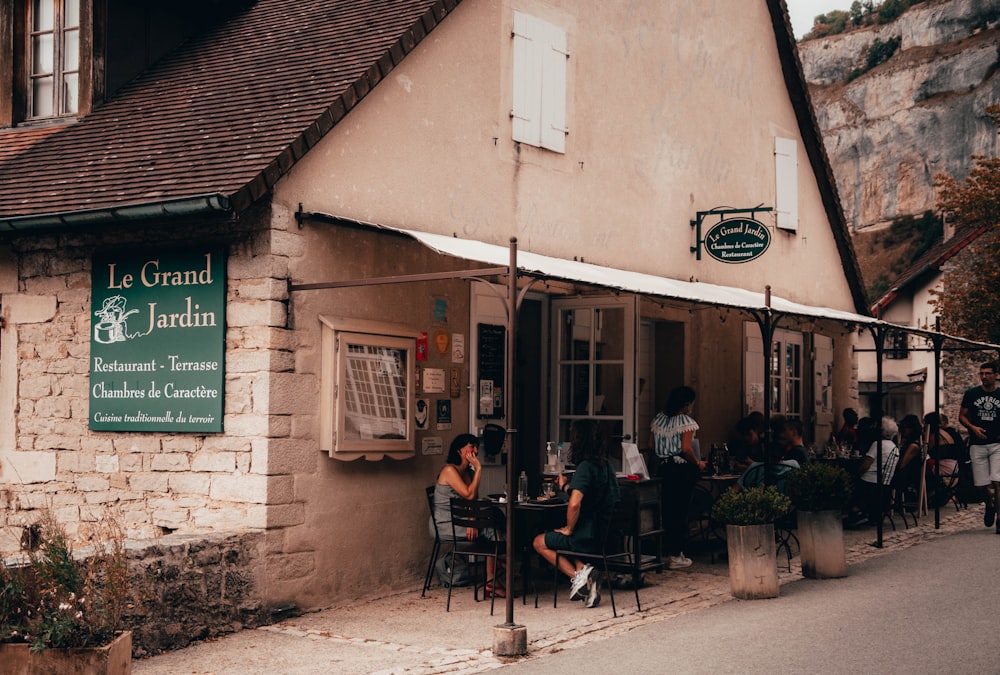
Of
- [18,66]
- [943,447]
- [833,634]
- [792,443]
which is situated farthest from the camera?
[943,447]

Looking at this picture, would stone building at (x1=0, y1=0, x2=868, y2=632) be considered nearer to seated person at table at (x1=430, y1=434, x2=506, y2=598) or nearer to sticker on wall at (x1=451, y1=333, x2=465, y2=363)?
sticker on wall at (x1=451, y1=333, x2=465, y2=363)

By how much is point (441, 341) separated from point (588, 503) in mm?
1947

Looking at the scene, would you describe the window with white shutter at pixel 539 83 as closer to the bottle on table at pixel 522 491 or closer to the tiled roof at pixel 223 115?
the tiled roof at pixel 223 115

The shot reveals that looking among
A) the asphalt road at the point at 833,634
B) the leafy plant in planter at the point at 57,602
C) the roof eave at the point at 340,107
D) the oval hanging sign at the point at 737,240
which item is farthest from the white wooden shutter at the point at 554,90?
the leafy plant in planter at the point at 57,602

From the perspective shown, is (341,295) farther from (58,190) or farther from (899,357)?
(899,357)

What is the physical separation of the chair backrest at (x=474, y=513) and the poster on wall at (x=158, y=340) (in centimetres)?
168

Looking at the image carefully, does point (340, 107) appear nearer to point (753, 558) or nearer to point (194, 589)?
point (194, 589)

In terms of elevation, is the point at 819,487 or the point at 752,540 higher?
the point at 819,487

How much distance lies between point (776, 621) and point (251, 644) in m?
3.27

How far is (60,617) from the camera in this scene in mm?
5191

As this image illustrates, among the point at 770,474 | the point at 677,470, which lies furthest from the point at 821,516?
the point at 677,470

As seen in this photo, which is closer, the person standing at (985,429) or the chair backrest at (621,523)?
the chair backrest at (621,523)

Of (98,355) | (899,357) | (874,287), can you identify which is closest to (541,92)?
(98,355)

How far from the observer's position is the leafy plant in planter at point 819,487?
9.34 metres
